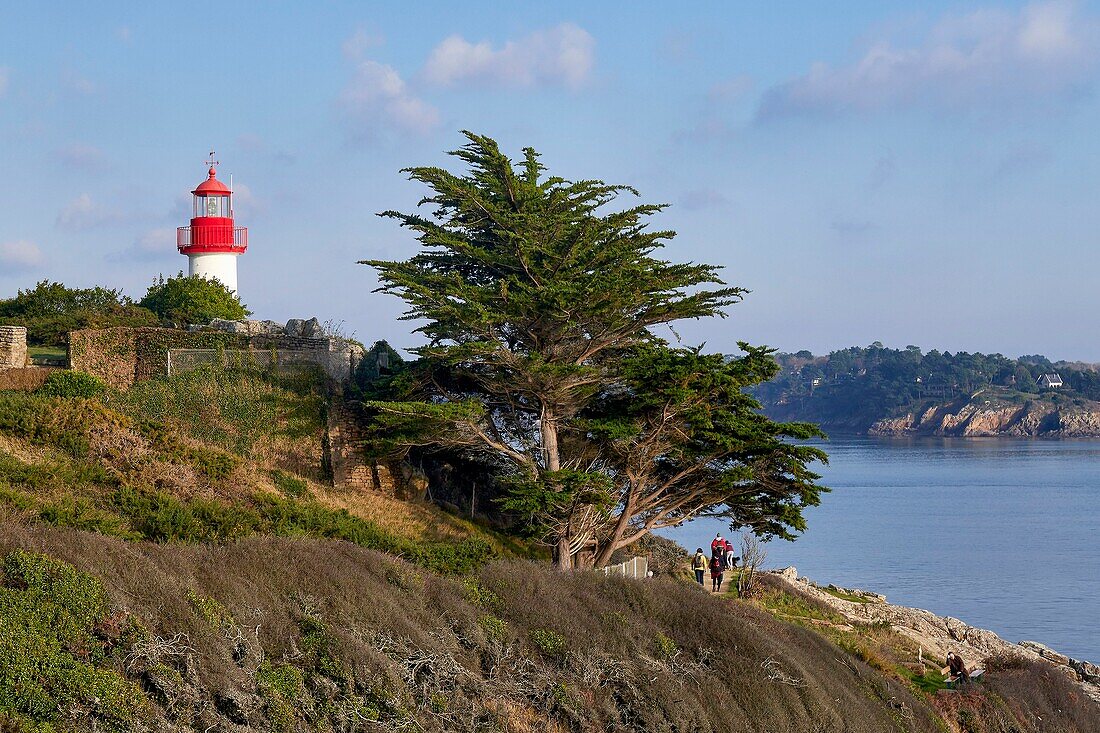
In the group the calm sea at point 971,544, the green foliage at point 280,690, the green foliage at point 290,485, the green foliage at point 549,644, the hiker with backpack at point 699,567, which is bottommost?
the calm sea at point 971,544

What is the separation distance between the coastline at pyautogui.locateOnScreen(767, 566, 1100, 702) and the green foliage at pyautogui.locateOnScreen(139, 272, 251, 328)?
1958 cm

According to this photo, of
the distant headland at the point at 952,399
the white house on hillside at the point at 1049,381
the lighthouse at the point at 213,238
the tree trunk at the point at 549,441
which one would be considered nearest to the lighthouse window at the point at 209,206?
the lighthouse at the point at 213,238

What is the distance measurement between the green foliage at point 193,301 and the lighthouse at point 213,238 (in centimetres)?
177

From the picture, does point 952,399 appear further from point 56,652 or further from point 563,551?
point 56,652

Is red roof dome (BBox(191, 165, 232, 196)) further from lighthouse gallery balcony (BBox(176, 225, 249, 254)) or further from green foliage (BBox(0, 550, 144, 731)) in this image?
green foliage (BBox(0, 550, 144, 731))

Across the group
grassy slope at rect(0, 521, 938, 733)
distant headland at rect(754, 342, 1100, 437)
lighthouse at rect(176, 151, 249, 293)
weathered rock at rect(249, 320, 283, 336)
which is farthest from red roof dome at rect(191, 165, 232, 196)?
distant headland at rect(754, 342, 1100, 437)

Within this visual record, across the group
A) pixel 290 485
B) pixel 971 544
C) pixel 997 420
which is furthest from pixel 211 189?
pixel 997 420

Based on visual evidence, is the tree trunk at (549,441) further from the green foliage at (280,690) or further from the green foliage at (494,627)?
the green foliage at (280,690)

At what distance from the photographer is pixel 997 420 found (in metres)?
168

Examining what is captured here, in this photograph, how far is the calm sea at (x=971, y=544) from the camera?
4194 centimetres

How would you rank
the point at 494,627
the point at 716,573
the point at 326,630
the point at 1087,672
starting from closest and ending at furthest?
the point at 326,630 → the point at 494,627 → the point at 1087,672 → the point at 716,573

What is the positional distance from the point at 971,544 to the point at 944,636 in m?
28.2

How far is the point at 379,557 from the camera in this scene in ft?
51.0

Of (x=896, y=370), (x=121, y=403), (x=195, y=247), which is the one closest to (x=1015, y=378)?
(x=896, y=370)
